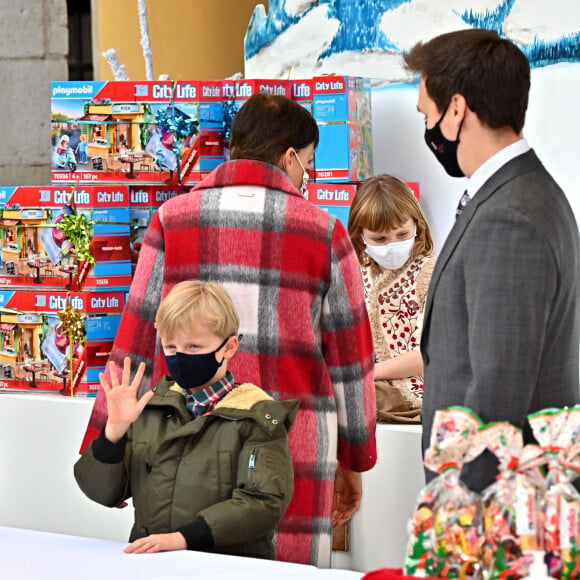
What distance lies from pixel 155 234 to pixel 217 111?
117cm

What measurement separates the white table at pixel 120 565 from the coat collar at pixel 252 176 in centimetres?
82

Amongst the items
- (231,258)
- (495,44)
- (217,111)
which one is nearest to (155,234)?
(231,258)

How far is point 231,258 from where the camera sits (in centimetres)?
209

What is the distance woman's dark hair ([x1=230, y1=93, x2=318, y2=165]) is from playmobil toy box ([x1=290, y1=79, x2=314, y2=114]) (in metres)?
1.10

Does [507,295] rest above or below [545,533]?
above

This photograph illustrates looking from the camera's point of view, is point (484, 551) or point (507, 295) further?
point (507, 295)

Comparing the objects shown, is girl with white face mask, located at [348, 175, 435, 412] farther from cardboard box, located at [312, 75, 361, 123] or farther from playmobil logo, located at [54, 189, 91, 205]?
playmobil logo, located at [54, 189, 91, 205]

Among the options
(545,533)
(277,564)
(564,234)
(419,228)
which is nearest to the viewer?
(545,533)

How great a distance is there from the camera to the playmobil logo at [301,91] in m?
3.25

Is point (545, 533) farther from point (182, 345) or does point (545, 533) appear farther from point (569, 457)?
point (182, 345)

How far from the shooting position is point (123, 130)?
329cm

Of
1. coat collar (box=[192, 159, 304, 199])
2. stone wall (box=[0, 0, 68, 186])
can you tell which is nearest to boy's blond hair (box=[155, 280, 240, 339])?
coat collar (box=[192, 159, 304, 199])

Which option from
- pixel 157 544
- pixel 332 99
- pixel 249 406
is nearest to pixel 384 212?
pixel 332 99

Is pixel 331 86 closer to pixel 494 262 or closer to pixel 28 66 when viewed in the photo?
pixel 494 262
